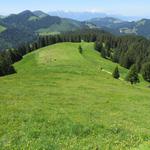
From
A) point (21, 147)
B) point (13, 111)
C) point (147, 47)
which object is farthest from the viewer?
point (147, 47)

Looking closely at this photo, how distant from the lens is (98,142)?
632 inches

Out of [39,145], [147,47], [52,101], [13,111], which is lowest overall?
[147,47]

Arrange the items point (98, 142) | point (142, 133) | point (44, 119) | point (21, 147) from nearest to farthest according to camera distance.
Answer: point (21, 147), point (98, 142), point (142, 133), point (44, 119)

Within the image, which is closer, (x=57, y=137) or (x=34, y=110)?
(x=57, y=137)

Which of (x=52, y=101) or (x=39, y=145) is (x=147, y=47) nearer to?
(x=52, y=101)

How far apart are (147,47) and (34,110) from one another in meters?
182

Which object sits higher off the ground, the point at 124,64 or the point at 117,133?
the point at 117,133

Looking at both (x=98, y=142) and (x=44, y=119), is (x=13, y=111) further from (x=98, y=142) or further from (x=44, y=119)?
(x=98, y=142)

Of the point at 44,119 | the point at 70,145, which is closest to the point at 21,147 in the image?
the point at 70,145

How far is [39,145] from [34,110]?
843 cm

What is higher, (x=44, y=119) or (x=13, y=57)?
(x=44, y=119)

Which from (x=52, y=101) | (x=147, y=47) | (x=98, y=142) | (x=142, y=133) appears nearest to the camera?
(x=98, y=142)

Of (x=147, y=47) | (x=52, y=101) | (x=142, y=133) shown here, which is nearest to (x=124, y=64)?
(x=147, y=47)

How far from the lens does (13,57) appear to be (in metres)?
152
